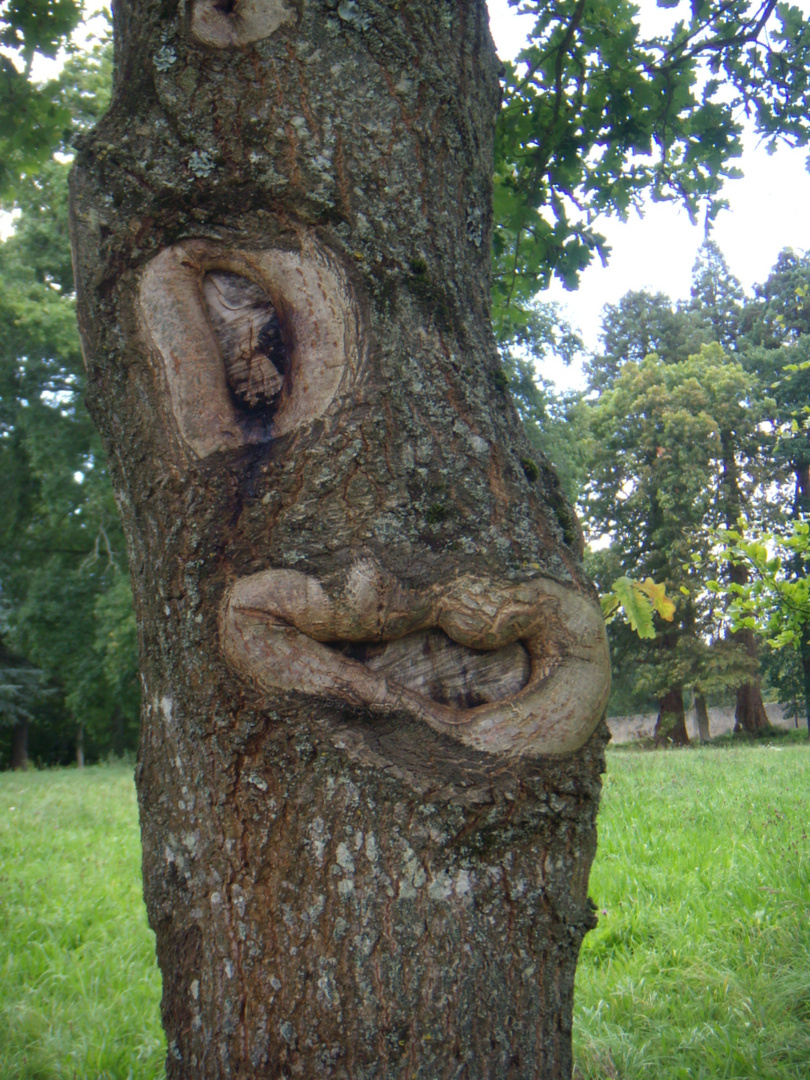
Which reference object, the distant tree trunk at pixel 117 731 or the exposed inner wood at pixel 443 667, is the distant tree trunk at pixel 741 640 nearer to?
the distant tree trunk at pixel 117 731

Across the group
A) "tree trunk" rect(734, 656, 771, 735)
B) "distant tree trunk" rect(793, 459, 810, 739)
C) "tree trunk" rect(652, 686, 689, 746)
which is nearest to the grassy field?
"tree trunk" rect(652, 686, 689, 746)

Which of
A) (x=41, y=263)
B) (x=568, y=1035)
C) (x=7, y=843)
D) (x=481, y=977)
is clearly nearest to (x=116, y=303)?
(x=481, y=977)

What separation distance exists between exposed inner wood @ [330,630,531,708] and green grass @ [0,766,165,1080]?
2.19m

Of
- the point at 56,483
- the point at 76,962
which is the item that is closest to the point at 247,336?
the point at 76,962

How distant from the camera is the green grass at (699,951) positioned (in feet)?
9.00

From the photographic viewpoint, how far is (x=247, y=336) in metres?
1.84

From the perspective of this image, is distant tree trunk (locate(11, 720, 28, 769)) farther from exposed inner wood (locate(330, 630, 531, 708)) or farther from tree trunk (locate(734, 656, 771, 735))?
exposed inner wood (locate(330, 630, 531, 708))

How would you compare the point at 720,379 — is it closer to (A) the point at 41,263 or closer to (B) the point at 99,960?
(A) the point at 41,263

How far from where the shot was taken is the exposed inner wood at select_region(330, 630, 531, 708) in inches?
64.3

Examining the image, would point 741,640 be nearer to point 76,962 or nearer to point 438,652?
point 76,962

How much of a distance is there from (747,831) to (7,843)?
18.0 ft

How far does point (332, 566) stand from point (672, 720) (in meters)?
23.6

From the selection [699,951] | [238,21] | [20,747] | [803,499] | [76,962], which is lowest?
[20,747]

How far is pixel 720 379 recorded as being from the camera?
2477 centimetres
